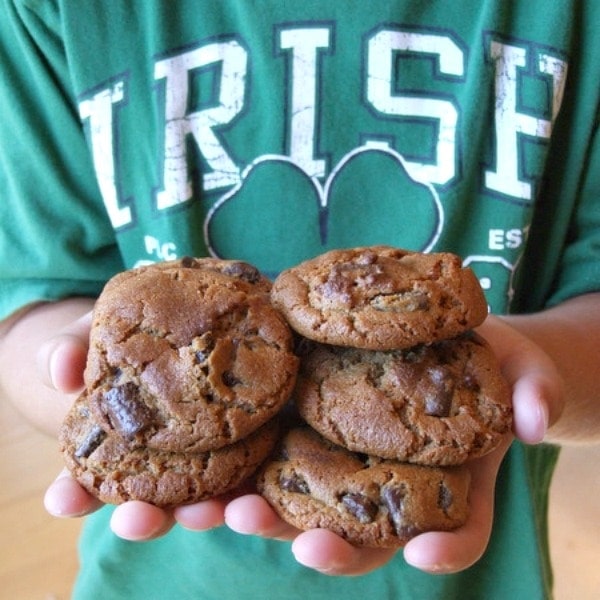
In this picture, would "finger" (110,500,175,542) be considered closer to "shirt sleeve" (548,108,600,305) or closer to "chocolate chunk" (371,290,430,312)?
"chocolate chunk" (371,290,430,312)

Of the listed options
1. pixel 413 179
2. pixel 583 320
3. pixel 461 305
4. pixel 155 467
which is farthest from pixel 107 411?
pixel 583 320

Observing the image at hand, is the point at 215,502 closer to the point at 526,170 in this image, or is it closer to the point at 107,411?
the point at 107,411

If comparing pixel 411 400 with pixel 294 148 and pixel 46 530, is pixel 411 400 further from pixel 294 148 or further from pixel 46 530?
pixel 46 530

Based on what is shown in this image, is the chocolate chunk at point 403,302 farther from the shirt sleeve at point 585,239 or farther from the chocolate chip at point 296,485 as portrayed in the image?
the shirt sleeve at point 585,239

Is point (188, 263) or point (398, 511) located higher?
point (188, 263)

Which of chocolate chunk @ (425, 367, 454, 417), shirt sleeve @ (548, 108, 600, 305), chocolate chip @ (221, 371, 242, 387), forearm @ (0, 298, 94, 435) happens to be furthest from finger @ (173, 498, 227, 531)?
shirt sleeve @ (548, 108, 600, 305)

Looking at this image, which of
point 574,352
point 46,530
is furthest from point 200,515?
point 46,530
